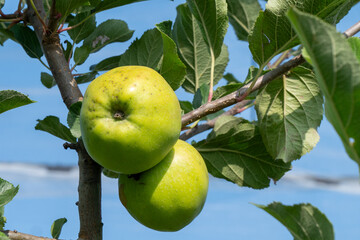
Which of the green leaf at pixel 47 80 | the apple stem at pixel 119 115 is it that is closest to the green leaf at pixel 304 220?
the apple stem at pixel 119 115

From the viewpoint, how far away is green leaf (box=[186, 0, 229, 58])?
0.72 m

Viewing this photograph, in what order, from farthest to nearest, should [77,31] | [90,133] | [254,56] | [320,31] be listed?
[77,31] < [254,56] < [90,133] < [320,31]

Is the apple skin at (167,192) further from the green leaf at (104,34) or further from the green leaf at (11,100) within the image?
the green leaf at (104,34)

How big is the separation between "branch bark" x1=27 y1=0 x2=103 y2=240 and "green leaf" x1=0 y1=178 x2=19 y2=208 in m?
0.09

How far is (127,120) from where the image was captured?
56cm

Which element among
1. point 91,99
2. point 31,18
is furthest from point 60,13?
point 91,99

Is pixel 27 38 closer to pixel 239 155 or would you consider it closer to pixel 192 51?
pixel 192 51

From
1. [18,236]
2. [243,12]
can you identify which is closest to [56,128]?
[18,236]

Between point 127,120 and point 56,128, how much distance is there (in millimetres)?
206

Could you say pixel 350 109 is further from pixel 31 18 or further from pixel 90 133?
pixel 31 18

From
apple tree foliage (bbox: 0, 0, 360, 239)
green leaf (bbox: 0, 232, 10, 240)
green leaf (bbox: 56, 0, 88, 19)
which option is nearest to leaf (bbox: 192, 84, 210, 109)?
apple tree foliage (bbox: 0, 0, 360, 239)

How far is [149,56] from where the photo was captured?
0.79m

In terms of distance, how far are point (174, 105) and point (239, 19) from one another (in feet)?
1.77

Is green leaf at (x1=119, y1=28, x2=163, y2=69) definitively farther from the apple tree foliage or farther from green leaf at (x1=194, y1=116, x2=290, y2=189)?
green leaf at (x1=194, y1=116, x2=290, y2=189)
